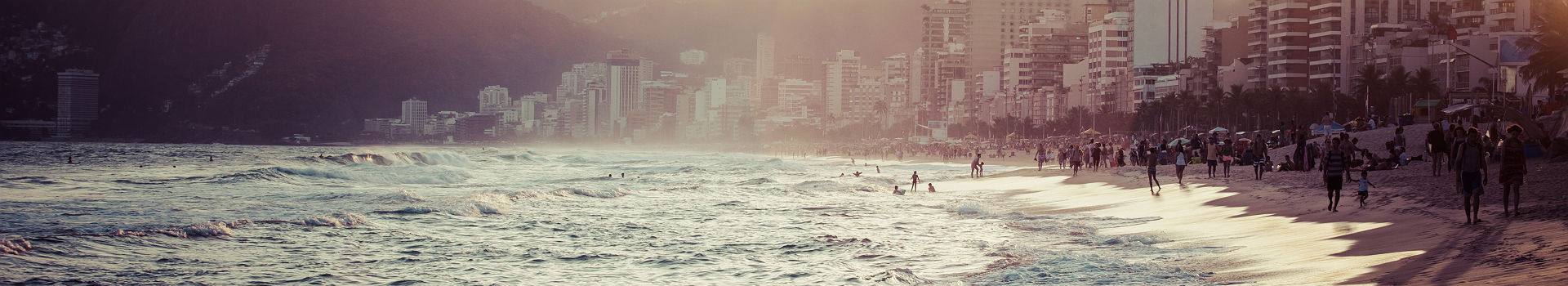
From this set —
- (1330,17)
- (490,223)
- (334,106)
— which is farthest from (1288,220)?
(334,106)

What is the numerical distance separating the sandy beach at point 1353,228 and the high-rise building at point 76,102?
18128 cm

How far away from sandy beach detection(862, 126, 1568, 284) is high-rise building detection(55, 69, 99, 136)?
595ft

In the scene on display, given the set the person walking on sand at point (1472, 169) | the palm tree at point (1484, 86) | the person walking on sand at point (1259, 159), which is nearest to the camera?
the person walking on sand at point (1472, 169)

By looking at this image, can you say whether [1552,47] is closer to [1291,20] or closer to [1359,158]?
[1359,158]

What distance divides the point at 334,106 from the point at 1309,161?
189947 mm

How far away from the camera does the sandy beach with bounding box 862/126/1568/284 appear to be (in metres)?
8.71

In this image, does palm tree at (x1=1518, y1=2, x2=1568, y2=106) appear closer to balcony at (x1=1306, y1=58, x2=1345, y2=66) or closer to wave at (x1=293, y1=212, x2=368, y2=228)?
wave at (x1=293, y1=212, x2=368, y2=228)

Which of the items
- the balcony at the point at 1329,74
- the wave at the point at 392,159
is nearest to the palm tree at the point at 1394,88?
the balcony at the point at 1329,74

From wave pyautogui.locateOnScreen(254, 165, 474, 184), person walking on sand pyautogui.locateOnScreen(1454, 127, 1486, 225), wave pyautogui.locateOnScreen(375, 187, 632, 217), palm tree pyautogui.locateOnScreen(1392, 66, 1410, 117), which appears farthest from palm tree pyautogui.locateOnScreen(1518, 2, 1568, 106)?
wave pyautogui.locateOnScreen(254, 165, 474, 184)

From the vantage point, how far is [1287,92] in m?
70.7

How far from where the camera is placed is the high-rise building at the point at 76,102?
165 meters

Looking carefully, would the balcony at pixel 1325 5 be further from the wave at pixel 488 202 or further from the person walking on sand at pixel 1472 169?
the person walking on sand at pixel 1472 169

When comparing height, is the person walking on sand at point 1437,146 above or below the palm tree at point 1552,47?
below

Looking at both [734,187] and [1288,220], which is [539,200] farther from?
[1288,220]
